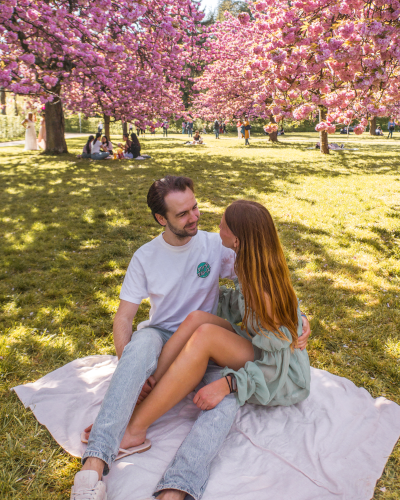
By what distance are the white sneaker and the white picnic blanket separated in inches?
6.4

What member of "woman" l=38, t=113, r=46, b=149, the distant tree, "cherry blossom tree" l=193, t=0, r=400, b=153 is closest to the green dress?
"cherry blossom tree" l=193, t=0, r=400, b=153

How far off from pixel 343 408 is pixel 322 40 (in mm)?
4696

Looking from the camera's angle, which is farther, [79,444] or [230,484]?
[79,444]

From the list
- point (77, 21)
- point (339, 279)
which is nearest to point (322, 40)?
point (339, 279)

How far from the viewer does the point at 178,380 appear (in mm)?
2189

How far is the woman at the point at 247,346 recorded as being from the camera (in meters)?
2.19

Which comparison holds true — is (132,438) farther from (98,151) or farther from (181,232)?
(98,151)

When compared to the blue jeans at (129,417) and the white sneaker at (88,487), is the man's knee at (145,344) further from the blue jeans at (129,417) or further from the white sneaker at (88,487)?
Result: the white sneaker at (88,487)

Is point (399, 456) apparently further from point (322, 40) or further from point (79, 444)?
point (322, 40)

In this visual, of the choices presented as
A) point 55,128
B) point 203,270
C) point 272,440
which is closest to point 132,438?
point 272,440

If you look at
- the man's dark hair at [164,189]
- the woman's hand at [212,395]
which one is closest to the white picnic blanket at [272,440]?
the woman's hand at [212,395]

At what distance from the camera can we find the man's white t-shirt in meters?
2.63

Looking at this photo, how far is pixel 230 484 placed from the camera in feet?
6.54

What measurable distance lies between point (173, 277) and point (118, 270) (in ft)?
7.65
